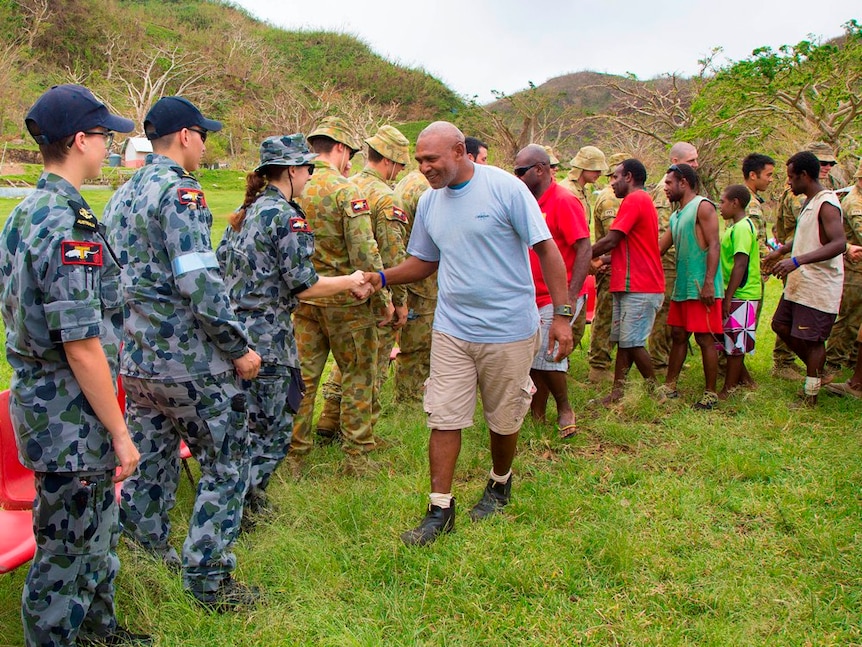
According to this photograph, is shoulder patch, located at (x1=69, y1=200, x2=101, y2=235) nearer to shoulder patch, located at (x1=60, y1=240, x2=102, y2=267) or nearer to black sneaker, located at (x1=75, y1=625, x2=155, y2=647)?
shoulder patch, located at (x1=60, y1=240, x2=102, y2=267)

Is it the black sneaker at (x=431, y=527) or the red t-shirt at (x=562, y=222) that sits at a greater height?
the red t-shirt at (x=562, y=222)

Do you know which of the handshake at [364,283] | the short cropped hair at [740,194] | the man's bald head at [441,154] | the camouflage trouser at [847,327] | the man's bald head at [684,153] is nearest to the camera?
the man's bald head at [441,154]

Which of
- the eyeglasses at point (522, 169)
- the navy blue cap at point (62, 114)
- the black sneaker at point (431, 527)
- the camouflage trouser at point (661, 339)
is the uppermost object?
the eyeglasses at point (522, 169)

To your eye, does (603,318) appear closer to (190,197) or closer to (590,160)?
(590,160)

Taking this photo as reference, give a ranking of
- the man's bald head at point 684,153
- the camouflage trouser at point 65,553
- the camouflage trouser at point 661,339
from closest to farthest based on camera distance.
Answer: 1. the camouflage trouser at point 65,553
2. the man's bald head at point 684,153
3. the camouflage trouser at point 661,339

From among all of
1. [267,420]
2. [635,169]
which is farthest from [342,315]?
[635,169]

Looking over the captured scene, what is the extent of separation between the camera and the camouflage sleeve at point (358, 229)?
4.48 m

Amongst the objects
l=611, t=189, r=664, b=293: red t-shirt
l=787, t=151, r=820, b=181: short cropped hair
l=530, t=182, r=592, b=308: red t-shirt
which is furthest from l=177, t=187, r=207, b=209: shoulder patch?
l=787, t=151, r=820, b=181: short cropped hair

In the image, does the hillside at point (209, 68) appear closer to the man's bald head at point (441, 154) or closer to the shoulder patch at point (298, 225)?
the shoulder patch at point (298, 225)

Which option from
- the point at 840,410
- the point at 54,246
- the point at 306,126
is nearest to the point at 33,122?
the point at 54,246

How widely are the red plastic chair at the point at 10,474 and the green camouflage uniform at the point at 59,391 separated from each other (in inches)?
31.4

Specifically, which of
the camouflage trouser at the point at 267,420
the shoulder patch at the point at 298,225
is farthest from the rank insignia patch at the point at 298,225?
the camouflage trouser at the point at 267,420

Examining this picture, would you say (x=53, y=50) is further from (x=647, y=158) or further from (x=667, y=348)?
(x=667, y=348)

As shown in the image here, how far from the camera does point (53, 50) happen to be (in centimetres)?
5509
